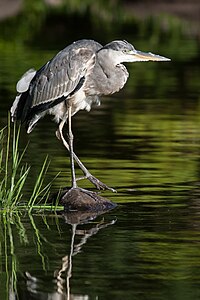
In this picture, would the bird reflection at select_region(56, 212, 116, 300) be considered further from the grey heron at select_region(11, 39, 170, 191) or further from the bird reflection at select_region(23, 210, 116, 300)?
the grey heron at select_region(11, 39, 170, 191)

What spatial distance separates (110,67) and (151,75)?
549 inches

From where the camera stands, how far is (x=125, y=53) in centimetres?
1253

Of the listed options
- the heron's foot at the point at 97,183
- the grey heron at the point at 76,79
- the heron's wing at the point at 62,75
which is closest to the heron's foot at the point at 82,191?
the grey heron at the point at 76,79

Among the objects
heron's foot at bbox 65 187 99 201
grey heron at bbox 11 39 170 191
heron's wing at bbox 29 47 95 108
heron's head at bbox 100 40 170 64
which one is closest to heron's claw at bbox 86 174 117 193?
grey heron at bbox 11 39 170 191

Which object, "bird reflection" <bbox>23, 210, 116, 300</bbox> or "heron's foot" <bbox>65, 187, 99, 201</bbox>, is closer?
"bird reflection" <bbox>23, 210, 116, 300</bbox>

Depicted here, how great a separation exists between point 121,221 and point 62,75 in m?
1.69

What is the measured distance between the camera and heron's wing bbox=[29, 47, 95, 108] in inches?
492

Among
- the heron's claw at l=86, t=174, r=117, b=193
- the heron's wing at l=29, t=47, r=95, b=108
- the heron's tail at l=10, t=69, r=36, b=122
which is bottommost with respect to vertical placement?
the heron's claw at l=86, t=174, r=117, b=193

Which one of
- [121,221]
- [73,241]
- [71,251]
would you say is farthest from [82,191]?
[71,251]

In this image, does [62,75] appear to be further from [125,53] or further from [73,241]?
[73,241]

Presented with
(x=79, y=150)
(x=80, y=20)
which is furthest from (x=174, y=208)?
(x=80, y=20)

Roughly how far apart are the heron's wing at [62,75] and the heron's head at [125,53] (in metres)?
0.18

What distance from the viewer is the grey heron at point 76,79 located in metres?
12.5

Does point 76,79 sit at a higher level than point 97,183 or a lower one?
higher
